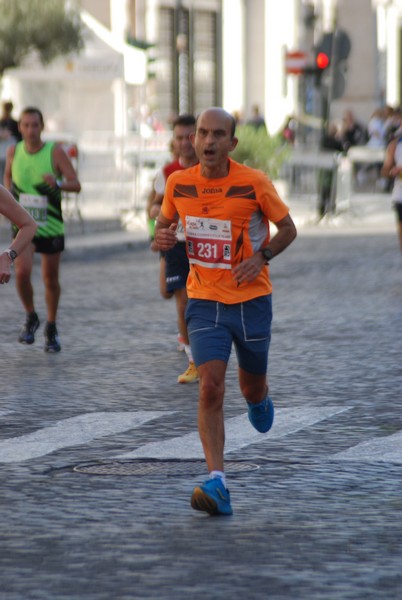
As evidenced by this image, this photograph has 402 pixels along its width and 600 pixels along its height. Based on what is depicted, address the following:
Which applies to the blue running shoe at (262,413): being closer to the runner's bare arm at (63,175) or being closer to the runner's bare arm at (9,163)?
the runner's bare arm at (63,175)

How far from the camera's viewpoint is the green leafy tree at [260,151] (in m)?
29.2

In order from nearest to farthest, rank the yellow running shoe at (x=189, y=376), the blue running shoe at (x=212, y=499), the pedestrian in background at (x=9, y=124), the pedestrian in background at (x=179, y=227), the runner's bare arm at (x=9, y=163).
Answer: the blue running shoe at (x=212, y=499) < the yellow running shoe at (x=189, y=376) < the pedestrian in background at (x=179, y=227) < the runner's bare arm at (x=9, y=163) < the pedestrian in background at (x=9, y=124)

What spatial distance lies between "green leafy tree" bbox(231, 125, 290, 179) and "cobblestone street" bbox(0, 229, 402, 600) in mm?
14738

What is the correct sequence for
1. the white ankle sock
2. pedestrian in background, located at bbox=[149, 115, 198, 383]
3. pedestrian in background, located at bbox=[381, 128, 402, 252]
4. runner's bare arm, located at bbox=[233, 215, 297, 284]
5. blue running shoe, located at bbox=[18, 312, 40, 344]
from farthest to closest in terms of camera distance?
pedestrian in background, located at bbox=[381, 128, 402, 252]
blue running shoe, located at bbox=[18, 312, 40, 344]
pedestrian in background, located at bbox=[149, 115, 198, 383]
runner's bare arm, located at bbox=[233, 215, 297, 284]
the white ankle sock

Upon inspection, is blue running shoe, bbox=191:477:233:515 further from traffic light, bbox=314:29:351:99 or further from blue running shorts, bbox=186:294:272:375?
traffic light, bbox=314:29:351:99

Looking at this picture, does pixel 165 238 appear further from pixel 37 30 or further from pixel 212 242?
pixel 37 30

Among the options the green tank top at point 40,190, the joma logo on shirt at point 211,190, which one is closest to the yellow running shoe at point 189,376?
the green tank top at point 40,190

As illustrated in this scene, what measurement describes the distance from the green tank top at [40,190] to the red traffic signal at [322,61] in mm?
18390

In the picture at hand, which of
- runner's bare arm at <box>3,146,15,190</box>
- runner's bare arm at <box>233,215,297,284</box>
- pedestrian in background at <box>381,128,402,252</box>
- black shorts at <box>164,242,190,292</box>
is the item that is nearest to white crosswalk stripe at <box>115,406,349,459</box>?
runner's bare arm at <box>233,215,297,284</box>

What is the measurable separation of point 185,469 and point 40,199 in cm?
521

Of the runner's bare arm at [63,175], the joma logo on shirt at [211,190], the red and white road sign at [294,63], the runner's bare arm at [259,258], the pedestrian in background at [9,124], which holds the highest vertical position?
the joma logo on shirt at [211,190]

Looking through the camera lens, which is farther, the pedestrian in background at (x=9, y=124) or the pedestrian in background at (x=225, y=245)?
the pedestrian in background at (x=9, y=124)

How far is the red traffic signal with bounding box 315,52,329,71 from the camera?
99.5 feet

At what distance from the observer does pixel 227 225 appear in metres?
7.01
